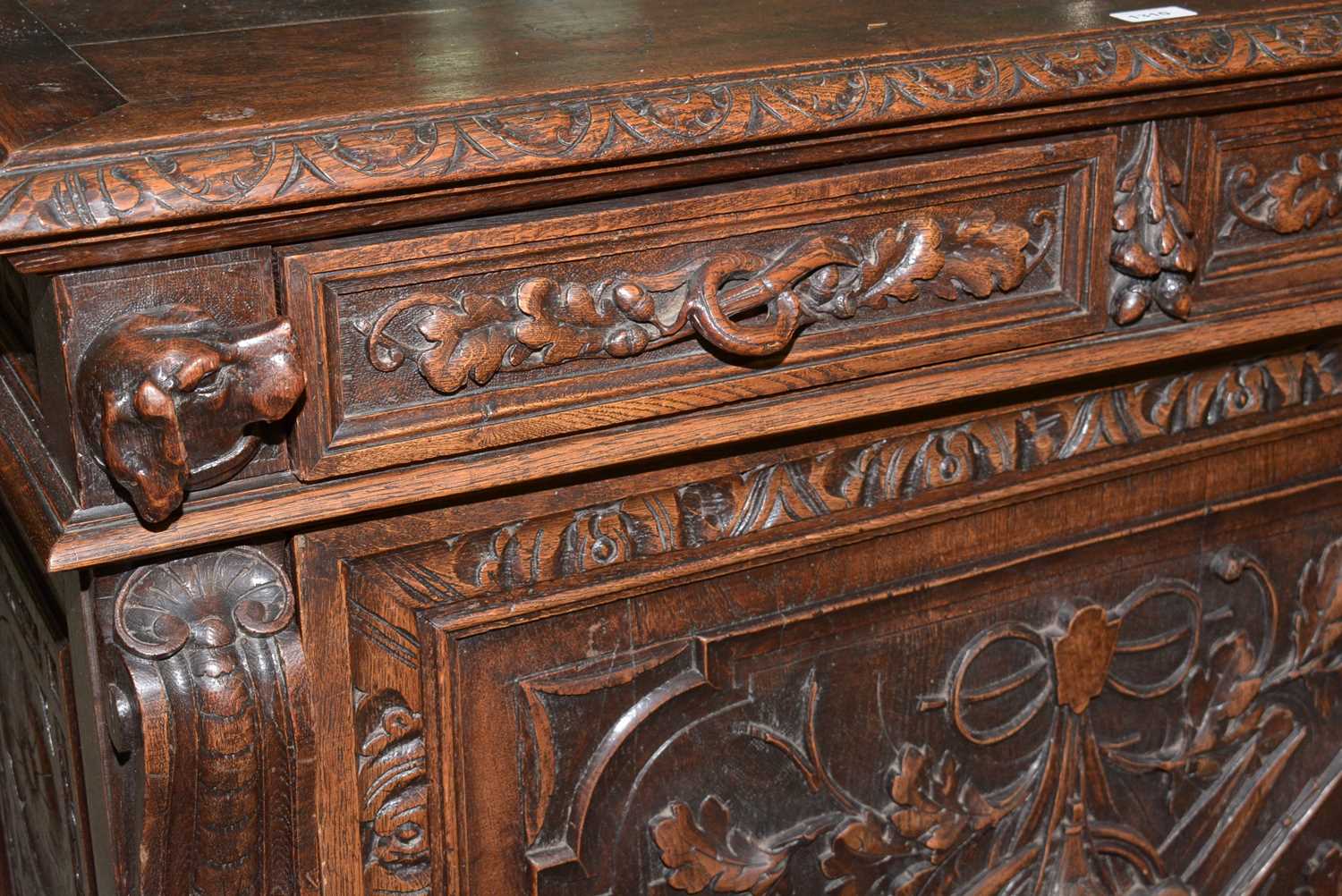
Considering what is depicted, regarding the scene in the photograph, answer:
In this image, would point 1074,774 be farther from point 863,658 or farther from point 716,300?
point 716,300

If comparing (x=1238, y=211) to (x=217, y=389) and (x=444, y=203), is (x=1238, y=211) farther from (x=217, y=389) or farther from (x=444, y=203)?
(x=217, y=389)

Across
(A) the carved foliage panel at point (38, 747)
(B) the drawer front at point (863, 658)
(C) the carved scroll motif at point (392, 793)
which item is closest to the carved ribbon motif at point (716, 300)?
(B) the drawer front at point (863, 658)

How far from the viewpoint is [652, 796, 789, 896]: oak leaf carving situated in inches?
42.0

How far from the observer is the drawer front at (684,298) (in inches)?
33.0

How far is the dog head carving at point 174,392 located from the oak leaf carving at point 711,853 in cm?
41

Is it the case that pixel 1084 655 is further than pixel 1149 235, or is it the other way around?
pixel 1084 655

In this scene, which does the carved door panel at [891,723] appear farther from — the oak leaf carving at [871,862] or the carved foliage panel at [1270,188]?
the carved foliage panel at [1270,188]

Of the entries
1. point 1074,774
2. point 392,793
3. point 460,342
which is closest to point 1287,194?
point 1074,774

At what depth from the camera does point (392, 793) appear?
3.19ft

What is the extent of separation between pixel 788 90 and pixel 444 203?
0.19 meters

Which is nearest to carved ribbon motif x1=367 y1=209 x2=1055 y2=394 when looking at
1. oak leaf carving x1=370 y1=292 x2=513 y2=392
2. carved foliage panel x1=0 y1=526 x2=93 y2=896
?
oak leaf carving x1=370 y1=292 x2=513 y2=392

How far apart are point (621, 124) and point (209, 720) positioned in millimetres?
372

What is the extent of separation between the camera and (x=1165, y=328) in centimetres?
107

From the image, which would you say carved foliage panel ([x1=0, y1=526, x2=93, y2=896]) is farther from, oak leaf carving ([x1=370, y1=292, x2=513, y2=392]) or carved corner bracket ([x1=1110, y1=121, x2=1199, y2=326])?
carved corner bracket ([x1=1110, y1=121, x2=1199, y2=326])
